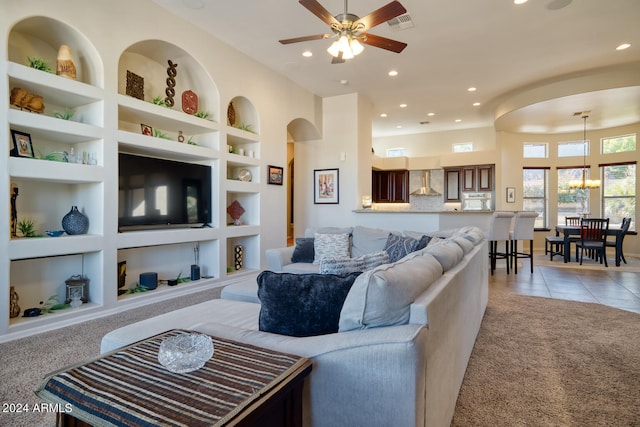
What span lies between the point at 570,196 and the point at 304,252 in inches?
334

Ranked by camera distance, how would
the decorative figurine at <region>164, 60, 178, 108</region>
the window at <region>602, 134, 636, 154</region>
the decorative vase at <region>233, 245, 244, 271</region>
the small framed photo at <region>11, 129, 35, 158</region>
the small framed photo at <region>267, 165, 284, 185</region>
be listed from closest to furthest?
the small framed photo at <region>11, 129, 35, 158</region> → the decorative figurine at <region>164, 60, 178, 108</region> → the decorative vase at <region>233, 245, 244, 271</region> → the small framed photo at <region>267, 165, 284, 185</region> → the window at <region>602, 134, 636, 154</region>

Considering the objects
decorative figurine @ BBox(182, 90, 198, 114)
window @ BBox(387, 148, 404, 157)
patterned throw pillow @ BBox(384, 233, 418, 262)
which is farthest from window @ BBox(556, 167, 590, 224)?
decorative figurine @ BBox(182, 90, 198, 114)

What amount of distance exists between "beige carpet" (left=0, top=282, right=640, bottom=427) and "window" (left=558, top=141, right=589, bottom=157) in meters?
6.79

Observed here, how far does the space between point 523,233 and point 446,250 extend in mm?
4876

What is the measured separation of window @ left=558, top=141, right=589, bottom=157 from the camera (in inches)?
351

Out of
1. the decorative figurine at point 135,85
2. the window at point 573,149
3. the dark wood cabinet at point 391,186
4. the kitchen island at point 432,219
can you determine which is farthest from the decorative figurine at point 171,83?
the window at point 573,149

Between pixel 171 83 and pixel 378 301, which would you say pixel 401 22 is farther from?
pixel 378 301

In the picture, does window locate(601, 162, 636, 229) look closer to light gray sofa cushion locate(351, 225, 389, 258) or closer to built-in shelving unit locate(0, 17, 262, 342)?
light gray sofa cushion locate(351, 225, 389, 258)

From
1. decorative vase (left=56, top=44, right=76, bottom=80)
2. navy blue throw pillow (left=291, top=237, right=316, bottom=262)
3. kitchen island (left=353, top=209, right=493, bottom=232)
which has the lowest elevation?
navy blue throw pillow (left=291, top=237, right=316, bottom=262)

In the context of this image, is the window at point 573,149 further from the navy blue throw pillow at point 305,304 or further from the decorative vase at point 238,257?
the navy blue throw pillow at point 305,304

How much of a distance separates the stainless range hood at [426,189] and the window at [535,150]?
8.33 feet

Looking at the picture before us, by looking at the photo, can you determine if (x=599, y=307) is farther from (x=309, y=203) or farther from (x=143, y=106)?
(x=143, y=106)

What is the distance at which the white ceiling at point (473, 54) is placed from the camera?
405 cm

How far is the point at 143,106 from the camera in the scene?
12.9ft
